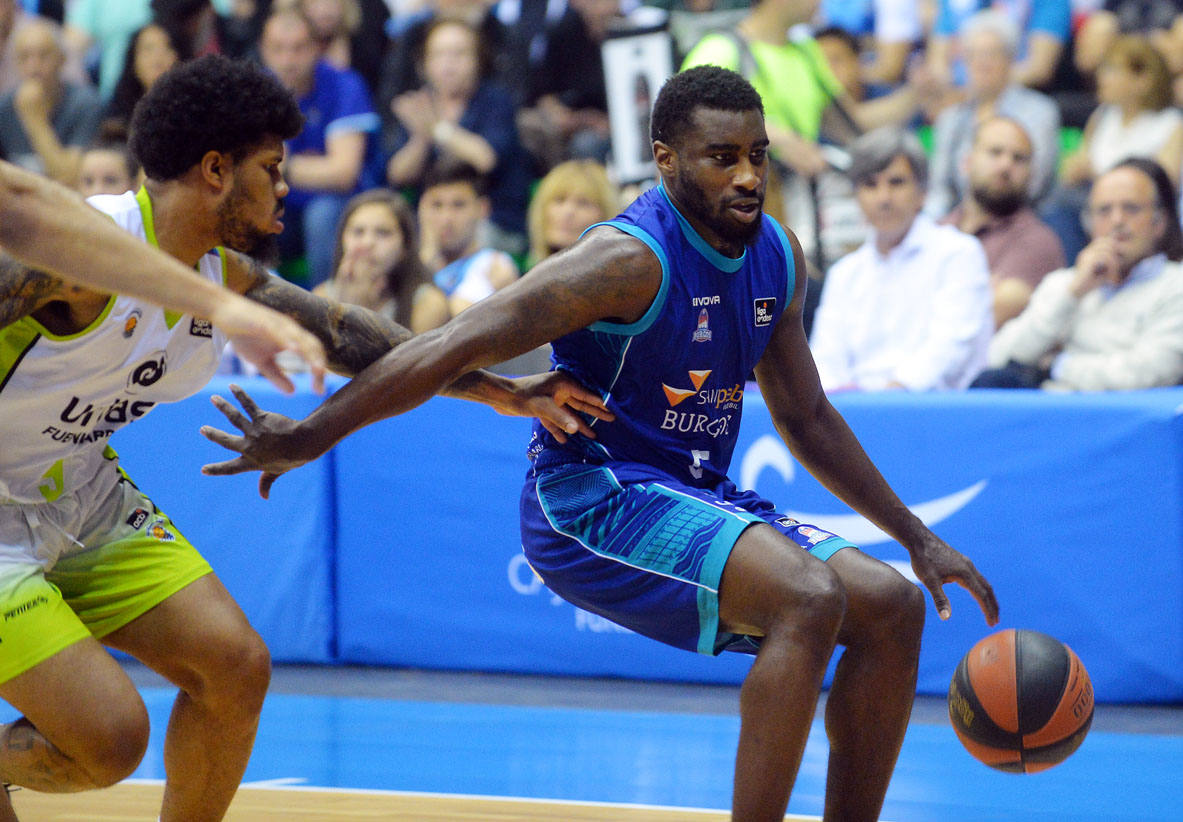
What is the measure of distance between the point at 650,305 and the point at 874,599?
0.84m

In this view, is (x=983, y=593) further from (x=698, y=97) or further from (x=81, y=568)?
(x=81, y=568)

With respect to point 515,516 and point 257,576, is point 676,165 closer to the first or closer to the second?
point 515,516

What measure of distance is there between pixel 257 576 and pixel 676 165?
3.87 metres

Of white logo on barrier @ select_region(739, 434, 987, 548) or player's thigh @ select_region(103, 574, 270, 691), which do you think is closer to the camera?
player's thigh @ select_region(103, 574, 270, 691)

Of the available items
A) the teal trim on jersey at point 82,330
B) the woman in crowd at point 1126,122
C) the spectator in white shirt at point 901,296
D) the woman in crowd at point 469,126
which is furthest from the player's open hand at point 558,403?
the woman in crowd at point 469,126

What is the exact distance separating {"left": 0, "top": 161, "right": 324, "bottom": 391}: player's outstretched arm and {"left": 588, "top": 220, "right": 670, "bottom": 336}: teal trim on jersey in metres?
0.94

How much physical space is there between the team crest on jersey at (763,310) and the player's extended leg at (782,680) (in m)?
0.71

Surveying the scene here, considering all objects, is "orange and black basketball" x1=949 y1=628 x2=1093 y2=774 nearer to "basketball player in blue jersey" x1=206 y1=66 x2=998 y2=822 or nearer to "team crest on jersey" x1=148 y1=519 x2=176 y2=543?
"basketball player in blue jersey" x1=206 y1=66 x2=998 y2=822

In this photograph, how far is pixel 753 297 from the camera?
354 centimetres

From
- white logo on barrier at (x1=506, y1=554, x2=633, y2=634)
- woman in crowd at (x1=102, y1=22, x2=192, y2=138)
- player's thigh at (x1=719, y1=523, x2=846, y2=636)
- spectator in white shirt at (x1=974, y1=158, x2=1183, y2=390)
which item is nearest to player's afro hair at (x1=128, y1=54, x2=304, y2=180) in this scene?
player's thigh at (x1=719, y1=523, x2=846, y2=636)

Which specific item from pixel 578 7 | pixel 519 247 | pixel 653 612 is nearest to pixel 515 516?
pixel 519 247

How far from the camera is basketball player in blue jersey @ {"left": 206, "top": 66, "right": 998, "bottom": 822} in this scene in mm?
3102

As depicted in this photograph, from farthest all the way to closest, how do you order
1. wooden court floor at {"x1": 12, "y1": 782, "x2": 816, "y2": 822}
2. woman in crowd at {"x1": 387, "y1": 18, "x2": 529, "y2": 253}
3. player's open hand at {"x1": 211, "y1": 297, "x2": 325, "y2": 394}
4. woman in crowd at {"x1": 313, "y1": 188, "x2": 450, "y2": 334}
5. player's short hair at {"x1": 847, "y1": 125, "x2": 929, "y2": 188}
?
woman in crowd at {"x1": 387, "y1": 18, "x2": 529, "y2": 253}, woman in crowd at {"x1": 313, "y1": 188, "x2": 450, "y2": 334}, player's short hair at {"x1": 847, "y1": 125, "x2": 929, "y2": 188}, wooden court floor at {"x1": 12, "y1": 782, "x2": 816, "y2": 822}, player's open hand at {"x1": 211, "y1": 297, "x2": 325, "y2": 394}

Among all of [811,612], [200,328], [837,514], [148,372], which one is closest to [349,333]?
[200,328]
